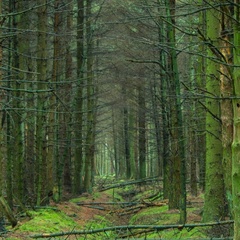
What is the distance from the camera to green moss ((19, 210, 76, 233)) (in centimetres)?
936

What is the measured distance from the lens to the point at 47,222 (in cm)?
1033

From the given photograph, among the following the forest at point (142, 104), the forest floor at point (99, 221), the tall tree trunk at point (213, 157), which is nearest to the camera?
the forest at point (142, 104)

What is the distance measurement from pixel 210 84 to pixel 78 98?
9.87 metres

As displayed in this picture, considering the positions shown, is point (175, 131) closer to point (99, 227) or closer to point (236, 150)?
point (99, 227)

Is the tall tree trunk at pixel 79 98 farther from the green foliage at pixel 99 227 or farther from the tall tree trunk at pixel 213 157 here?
the tall tree trunk at pixel 213 157

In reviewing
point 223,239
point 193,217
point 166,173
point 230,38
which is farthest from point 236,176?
point 166,173

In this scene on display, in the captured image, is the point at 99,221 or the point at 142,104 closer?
the point at 99,221

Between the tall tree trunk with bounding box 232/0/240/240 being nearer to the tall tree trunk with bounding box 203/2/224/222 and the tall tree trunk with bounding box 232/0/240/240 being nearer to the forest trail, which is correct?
the forest trail

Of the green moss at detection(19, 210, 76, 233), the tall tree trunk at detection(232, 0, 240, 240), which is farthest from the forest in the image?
the green moss at detection(19, 210, 76, 233)

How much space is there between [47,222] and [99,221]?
345 cm

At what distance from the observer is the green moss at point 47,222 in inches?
368

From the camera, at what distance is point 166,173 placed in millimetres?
15164

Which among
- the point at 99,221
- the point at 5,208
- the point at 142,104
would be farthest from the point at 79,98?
the point at 5,208

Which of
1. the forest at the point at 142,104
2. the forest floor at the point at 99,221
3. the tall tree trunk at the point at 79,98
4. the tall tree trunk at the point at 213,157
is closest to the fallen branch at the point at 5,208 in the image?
the forest at the point at 142,104
